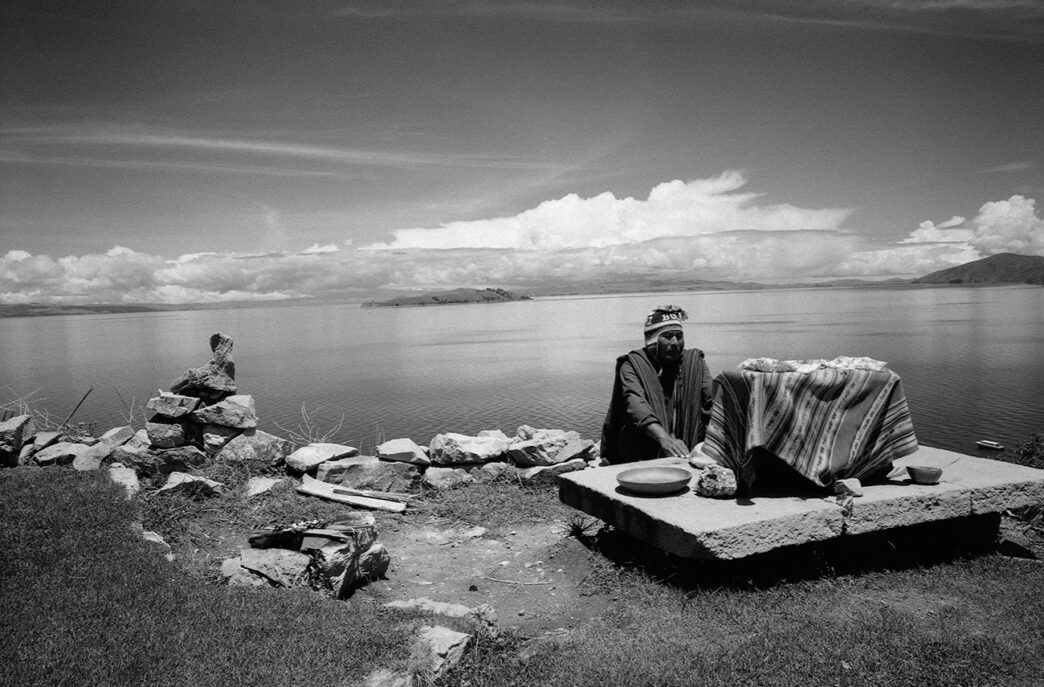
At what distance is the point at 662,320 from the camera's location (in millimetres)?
7523

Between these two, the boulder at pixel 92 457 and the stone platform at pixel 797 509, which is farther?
the boulder at pixel 92 457

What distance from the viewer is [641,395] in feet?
24.2

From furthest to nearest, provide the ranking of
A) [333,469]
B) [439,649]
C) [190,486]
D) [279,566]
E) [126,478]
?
[333,469] < [126,478] < [190,486] < [279,566] < [439,649]

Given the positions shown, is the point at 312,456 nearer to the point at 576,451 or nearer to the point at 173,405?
the point at 173,405

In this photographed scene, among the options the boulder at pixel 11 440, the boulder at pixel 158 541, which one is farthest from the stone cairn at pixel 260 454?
the boulder at pixel 158 541

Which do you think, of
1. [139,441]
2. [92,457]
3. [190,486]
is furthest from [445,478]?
[92,457]

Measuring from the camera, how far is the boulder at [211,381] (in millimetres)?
10562

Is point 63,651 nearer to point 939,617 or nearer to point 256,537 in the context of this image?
point 256,537

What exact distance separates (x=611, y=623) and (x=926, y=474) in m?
3.30

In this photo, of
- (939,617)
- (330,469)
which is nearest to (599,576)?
(939,617)

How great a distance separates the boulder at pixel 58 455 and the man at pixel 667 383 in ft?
27.4

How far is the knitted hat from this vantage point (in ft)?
24.6

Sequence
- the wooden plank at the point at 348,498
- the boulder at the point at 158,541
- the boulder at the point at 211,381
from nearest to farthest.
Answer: the boulder at the point at 158,541 → the wooden plank at the point at 348,498 → the boulder at the point at 211,381

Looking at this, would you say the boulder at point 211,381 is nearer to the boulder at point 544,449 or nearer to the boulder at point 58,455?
the boulder at point 58,455
